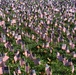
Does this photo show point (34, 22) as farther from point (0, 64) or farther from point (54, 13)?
point (0, 64)

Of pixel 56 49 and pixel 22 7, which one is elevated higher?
pixel 22 7

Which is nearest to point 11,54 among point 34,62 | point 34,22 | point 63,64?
point 34,62

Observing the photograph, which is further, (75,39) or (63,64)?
(75,39)

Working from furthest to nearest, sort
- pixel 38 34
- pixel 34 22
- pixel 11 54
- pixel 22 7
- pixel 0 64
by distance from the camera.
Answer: pixel 22 7
pixel 34 22
pixel 38 34
pixel 11 54
pixel 0 64

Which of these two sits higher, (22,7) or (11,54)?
(22,7)

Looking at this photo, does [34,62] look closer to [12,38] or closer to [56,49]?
[56,49]

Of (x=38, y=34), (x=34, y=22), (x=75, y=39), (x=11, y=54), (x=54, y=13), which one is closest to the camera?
(x=11, y=54)

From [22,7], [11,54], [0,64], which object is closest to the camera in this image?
[0,64]

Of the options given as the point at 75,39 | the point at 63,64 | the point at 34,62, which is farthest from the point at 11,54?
the point at 75,39

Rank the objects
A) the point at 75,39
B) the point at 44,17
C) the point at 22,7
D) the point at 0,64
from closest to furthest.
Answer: the point at 0,64 → the point at 75,39 → the point at 44,17 → the point at 22,7
